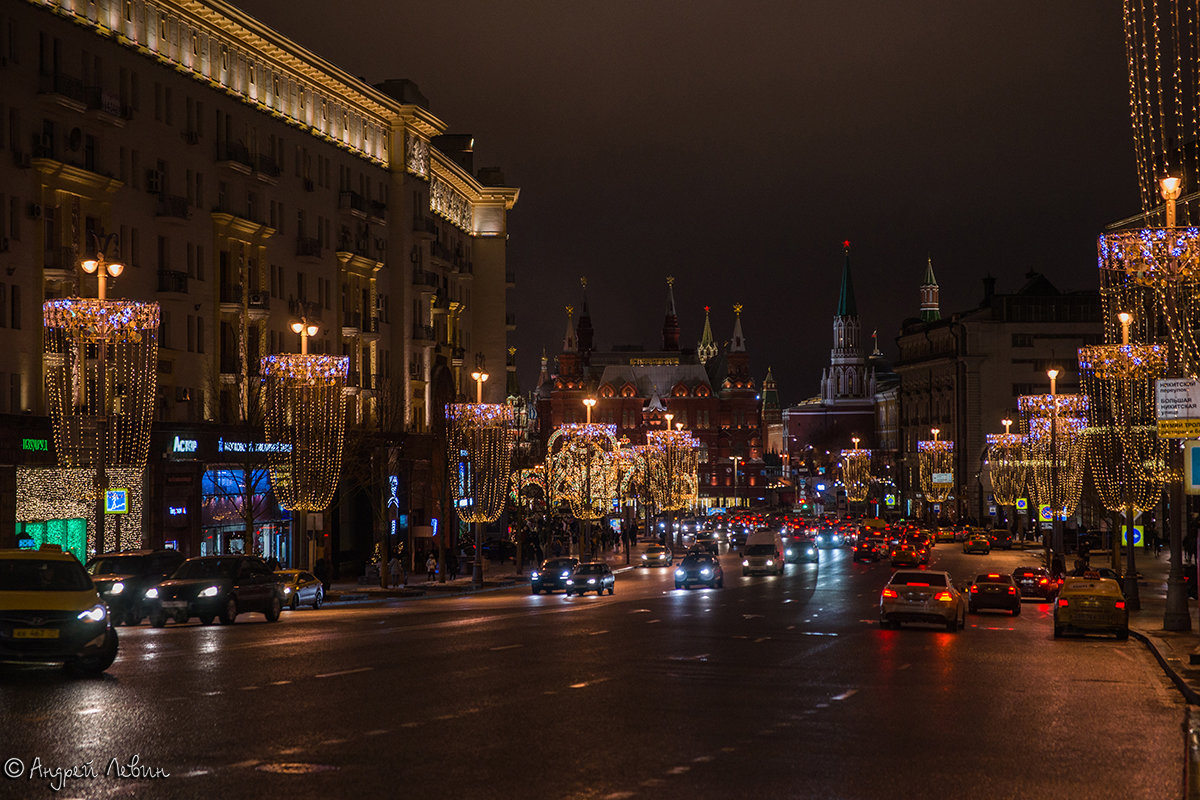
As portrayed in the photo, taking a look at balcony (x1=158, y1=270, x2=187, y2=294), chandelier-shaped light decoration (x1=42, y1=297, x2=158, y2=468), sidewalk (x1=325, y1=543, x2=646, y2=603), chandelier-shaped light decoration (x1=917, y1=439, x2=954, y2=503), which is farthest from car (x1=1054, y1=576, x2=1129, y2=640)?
chandelier-shaped light decoration (x1=917, y1=439, x2=954, y2=503)

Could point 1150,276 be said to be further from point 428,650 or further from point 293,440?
point 293,440

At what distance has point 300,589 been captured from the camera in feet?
144

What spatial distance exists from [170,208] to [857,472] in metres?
137

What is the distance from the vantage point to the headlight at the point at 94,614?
1967cm

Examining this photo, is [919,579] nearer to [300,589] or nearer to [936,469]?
[300,589]

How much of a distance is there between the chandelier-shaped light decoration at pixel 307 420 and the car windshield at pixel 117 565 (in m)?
13.1

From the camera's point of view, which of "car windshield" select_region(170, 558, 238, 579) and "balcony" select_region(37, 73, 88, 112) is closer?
"car windshield" select_region(170, 558, 238, 579)

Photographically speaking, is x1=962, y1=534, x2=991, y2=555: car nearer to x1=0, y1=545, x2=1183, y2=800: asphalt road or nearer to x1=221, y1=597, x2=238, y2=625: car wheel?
x1=0, y1=545, x2=1183, y2=800: asphalt road

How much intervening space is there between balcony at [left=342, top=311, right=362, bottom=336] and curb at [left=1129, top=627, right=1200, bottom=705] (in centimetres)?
4367

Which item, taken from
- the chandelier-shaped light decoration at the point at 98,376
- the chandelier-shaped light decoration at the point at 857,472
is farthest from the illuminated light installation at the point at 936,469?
the chandelier-shaped light decoration at the point at 98,376

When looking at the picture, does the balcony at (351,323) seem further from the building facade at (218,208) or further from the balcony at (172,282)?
the balcony at (172,282)

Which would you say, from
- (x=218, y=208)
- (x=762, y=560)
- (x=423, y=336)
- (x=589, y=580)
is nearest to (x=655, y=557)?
(x=423, y=336)

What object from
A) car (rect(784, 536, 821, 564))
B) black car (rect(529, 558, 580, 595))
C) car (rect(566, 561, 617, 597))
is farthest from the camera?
car (rect(784, 536, 821, 564))

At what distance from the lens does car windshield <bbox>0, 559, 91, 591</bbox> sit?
20.1 m
